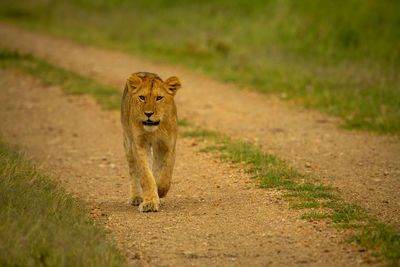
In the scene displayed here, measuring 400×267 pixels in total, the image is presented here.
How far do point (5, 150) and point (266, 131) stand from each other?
156 inches

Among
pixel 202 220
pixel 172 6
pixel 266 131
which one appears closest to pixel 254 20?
pixel 172 6

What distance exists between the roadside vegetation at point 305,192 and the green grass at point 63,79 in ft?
7.24

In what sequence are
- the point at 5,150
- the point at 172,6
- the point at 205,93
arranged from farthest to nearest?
1. the point at 172,6
2. the point at 205,93
3. the point at 5,150

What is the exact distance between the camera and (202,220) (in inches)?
199

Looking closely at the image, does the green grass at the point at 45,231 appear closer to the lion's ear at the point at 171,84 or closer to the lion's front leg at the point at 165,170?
the lion's front leg at the point at 165,170

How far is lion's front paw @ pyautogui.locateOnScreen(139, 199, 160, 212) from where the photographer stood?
5.29 metres

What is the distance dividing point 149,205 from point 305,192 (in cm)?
160

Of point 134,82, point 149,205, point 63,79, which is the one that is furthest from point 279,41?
point 149,205

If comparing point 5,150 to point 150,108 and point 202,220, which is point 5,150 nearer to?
point 150,108

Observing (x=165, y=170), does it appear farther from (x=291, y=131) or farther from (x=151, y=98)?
(x=291, y=131)

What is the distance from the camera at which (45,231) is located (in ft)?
13.5

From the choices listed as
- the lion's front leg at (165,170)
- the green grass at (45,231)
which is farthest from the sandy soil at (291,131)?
the green grass at (45,231)

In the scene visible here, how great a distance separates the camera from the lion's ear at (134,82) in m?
5.29

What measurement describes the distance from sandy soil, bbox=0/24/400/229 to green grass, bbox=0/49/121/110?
0.59 m
